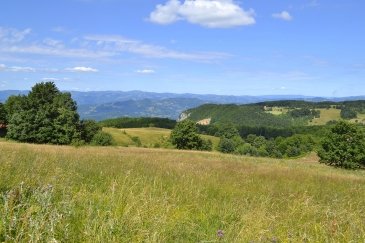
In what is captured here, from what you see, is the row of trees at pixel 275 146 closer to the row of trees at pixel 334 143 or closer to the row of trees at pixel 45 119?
the row of trees at pixel 334 143

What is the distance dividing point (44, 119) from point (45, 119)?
1.09ft

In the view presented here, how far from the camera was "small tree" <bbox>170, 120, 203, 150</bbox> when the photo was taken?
7969cm

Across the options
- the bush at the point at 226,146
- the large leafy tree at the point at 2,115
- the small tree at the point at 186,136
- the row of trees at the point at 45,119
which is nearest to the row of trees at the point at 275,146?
the bush at the point at 226,146

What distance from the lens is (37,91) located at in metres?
70.1

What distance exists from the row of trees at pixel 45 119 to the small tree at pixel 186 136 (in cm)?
1763

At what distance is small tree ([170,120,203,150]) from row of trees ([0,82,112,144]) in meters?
17.6

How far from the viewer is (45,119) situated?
2482 inches

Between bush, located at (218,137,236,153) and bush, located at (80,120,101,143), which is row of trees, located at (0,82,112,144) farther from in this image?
bush, located at (218,137,236,153)

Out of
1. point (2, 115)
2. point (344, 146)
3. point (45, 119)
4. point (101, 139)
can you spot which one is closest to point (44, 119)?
point (45, 119)

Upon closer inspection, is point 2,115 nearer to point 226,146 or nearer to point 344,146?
point 344,146

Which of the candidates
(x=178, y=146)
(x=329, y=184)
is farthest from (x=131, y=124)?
(x=329, y=184)

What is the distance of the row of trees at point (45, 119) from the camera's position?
205ft

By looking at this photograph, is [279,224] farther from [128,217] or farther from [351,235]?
[128,217]

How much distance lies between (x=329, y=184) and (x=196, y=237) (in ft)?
25.8
